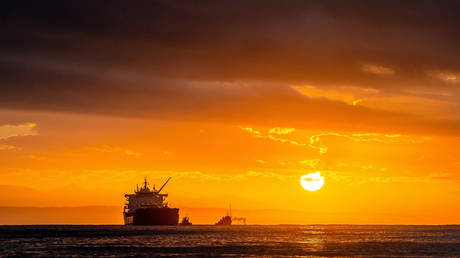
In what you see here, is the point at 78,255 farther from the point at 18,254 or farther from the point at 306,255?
the point at 306,255

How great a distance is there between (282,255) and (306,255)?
14.5 ft

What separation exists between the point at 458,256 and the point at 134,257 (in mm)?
50939

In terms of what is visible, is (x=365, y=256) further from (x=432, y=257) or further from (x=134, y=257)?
(x=134, y=257)

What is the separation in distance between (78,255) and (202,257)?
18.8m

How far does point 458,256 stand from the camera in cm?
9962

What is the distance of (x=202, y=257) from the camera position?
94688mm

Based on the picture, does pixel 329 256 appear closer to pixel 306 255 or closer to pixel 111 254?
pixel 306 255

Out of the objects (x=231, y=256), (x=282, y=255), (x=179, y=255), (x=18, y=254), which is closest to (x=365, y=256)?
(x=282, y=255)

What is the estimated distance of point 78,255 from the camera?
94812 millimetres

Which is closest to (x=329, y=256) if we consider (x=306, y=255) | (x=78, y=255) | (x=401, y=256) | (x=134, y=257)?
(x=306, y=255)

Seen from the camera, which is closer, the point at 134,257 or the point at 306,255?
the point at 134,257

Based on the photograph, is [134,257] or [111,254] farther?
[111,254]

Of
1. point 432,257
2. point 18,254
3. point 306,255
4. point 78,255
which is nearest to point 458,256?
point 432,257

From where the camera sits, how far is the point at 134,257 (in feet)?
302
